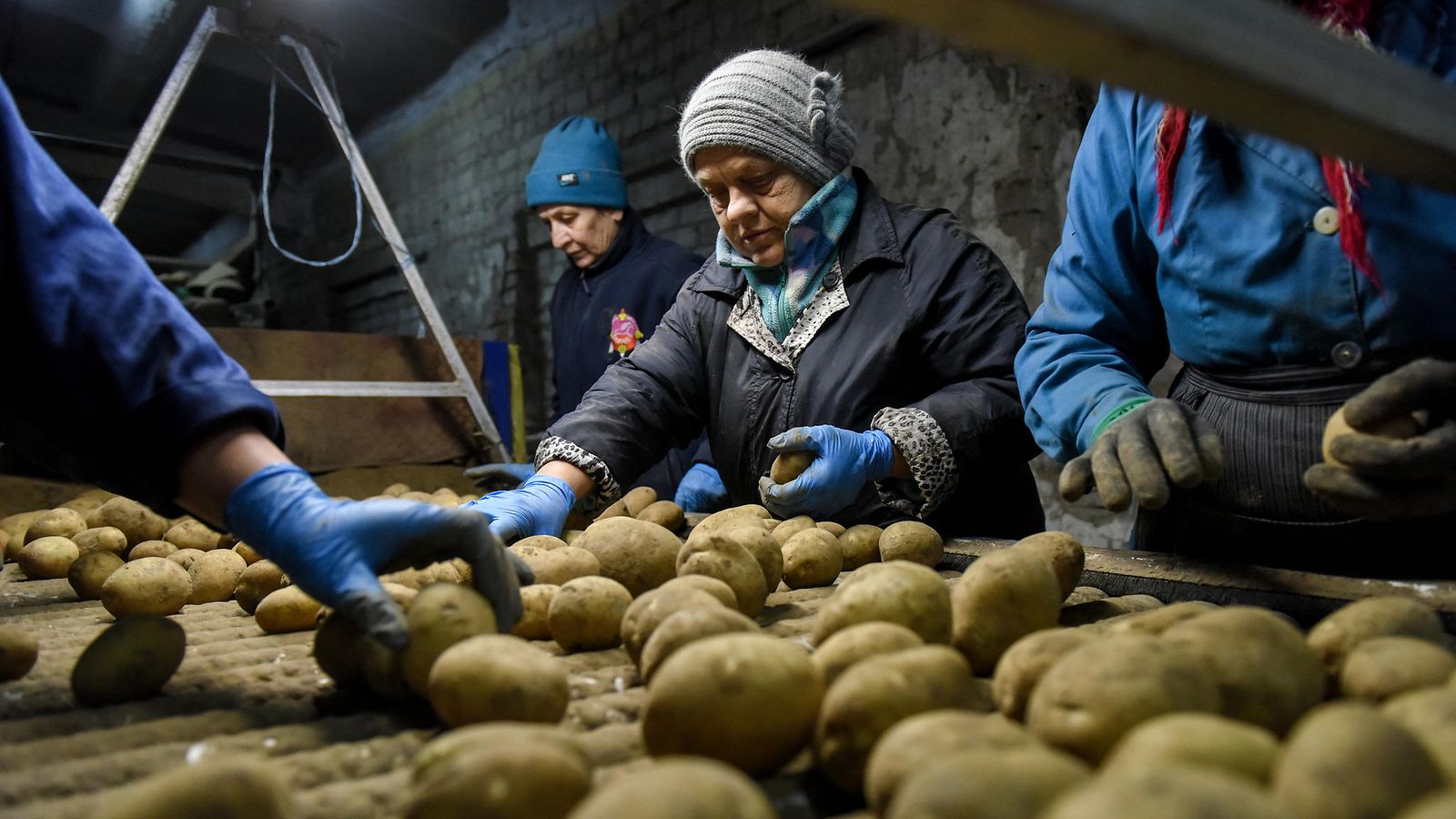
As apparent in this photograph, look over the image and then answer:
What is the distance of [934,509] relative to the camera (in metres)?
1.91

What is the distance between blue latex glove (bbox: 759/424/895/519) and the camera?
178cm

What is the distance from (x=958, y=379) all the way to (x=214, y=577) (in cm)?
155

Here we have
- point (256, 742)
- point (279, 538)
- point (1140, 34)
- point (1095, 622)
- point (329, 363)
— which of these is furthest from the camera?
point (329, 363)

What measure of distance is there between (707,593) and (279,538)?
0.51m

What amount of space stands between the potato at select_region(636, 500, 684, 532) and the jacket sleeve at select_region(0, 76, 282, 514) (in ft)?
3.54

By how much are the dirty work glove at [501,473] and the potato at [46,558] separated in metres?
1.33

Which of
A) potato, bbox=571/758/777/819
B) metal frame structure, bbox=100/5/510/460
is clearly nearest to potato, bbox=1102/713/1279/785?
potato, bbox=571/758/777/819

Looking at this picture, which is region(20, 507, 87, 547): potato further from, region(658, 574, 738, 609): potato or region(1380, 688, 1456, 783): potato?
region(1380, 688, 1456, 783): potato

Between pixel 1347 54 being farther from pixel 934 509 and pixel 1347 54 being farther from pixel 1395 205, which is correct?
pixel 934 509

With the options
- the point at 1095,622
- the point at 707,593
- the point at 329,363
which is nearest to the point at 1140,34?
the point at 707,593

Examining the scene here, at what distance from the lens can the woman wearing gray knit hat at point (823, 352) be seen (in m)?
1.88

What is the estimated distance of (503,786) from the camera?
1.98 feet

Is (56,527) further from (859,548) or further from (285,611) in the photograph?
(859,548)

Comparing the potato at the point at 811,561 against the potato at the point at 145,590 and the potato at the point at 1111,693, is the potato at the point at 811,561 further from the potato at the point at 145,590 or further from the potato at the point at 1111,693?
the potato at the point at 145,590
